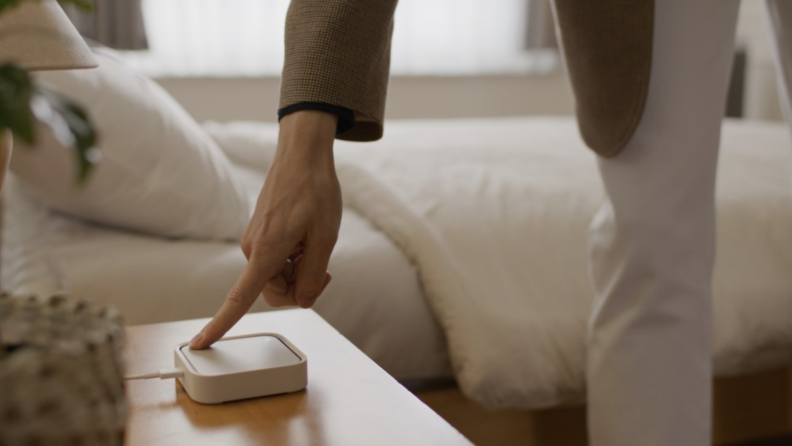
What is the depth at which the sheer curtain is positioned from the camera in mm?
3574

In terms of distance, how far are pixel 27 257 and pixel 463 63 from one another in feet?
10.5

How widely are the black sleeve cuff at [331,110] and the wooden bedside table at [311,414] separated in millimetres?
210

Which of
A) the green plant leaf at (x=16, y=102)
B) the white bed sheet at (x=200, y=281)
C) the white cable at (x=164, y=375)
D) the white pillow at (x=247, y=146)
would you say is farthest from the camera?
the white pillow at (x=247, y=146)

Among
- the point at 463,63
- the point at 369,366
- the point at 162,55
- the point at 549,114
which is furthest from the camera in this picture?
the point at 549,114

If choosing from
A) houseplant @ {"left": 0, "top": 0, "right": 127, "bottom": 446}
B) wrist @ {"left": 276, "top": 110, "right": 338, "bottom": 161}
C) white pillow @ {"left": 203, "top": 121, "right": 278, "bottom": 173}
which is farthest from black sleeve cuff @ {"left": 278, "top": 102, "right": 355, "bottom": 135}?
white pillow @ {"left": 203, "top": 121, "right": 278, "bottom": 173}

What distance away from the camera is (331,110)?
28.8 inches

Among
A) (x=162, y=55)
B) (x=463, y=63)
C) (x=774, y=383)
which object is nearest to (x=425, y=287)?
(x=774, y=383)

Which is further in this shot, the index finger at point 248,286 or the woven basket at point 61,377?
the index finger at point 248,286

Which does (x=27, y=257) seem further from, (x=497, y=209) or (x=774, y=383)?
(x=774, y=383)

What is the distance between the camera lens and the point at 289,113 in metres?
0.73

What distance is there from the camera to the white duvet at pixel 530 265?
44.5 inches

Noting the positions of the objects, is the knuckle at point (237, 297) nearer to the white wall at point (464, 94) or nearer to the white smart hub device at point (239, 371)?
the white smart hub device at point (239, 371)

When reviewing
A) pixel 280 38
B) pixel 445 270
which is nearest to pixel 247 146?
pixel 445 270

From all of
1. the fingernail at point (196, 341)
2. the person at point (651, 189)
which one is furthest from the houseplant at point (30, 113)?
the person at point (651, 189)
